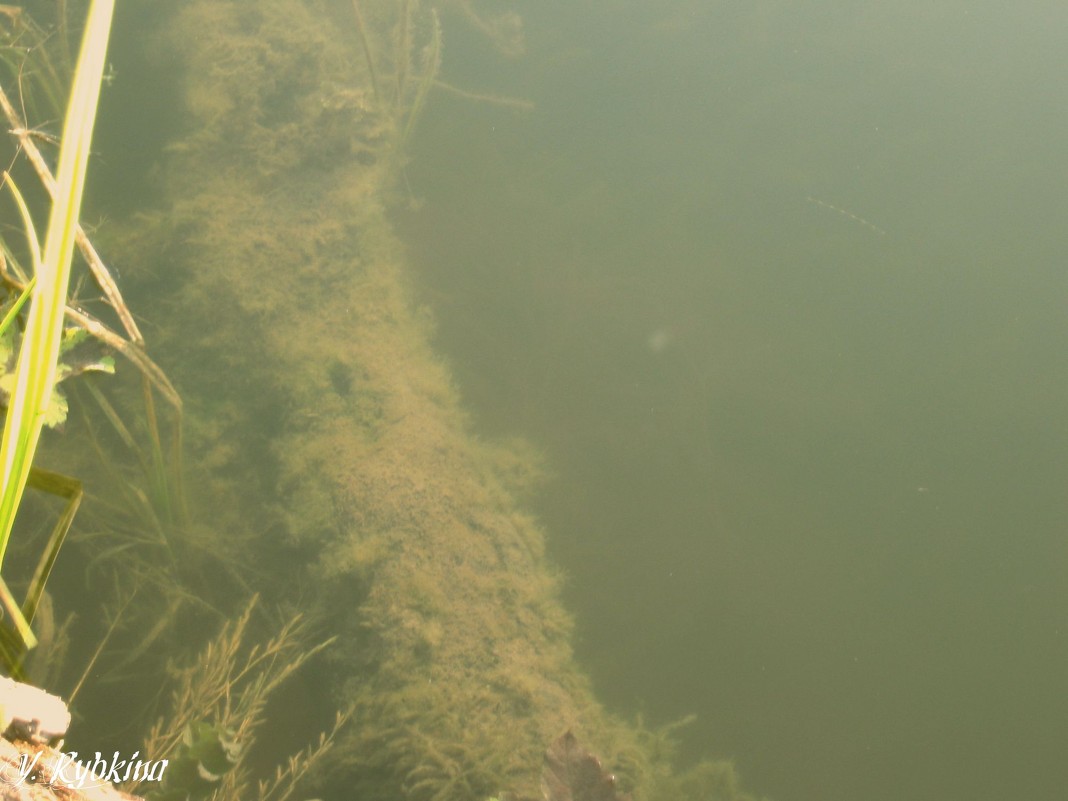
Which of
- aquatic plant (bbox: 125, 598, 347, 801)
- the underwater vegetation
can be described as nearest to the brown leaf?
the underwater vegetation

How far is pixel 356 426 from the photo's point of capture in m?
2.28

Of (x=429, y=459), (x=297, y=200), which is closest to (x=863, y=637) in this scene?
(x=429, y=459)

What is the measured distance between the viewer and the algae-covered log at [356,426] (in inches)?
73.5

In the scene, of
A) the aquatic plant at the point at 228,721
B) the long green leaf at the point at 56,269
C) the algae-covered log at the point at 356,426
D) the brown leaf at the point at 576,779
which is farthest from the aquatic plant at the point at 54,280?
the algae-covered log at the point at 356,426

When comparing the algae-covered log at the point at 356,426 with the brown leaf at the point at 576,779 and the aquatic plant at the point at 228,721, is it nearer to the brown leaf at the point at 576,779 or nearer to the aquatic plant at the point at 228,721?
the aquatic plant at the point at 228,721

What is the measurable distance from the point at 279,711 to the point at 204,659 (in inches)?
9.1

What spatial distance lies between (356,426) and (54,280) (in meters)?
1.60

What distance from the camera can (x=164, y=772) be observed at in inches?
47.4

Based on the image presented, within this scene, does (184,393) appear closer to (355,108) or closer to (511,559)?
(511,559)

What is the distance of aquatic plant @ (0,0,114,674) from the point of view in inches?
26.9

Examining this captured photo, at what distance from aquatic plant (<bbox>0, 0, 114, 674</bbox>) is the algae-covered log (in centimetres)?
127

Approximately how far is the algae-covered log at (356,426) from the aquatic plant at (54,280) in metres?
1.27

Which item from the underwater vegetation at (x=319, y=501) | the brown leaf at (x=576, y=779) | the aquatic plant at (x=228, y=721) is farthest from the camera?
the underwater vegetation at (x=319, y=501)

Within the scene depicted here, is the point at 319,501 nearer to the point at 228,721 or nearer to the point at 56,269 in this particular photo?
the point at 228,721
